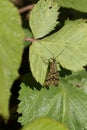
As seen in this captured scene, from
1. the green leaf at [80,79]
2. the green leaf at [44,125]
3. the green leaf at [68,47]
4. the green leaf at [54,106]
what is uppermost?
the green leaf at [68,47]

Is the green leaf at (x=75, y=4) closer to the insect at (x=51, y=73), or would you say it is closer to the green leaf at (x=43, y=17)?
the green leaf at (x=43, y=17)

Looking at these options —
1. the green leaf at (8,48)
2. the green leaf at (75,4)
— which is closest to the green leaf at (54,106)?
the green leaf at (75,4)

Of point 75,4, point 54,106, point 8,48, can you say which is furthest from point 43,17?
point 8,48

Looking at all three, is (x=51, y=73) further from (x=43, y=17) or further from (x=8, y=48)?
(x=8, y=48)

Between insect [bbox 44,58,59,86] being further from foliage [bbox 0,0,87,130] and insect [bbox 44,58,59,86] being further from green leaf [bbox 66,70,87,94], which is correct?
green leaf [bbox 66,70,87,94]

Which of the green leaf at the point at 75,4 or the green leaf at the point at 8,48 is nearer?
the green leaf at the point at 8,48

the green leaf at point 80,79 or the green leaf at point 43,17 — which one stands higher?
the green leaf at point 43,17
